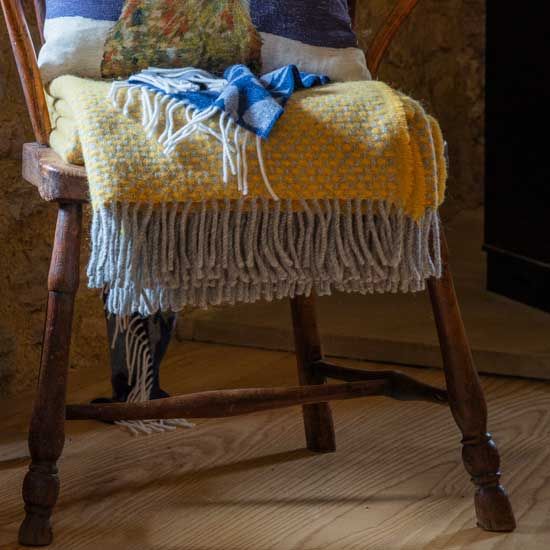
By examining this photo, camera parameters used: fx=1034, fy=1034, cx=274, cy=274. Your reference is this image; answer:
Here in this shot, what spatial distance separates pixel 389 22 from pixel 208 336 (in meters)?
1.05

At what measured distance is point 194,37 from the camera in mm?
1533

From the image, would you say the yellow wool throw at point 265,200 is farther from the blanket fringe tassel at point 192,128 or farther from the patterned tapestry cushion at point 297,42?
the patterned tapestry cushion at point 297,42

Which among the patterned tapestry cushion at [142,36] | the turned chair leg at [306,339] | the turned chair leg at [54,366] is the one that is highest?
the patterned tapestry cushion at [142,36]

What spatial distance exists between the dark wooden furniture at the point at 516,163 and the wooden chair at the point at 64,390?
3.70ft

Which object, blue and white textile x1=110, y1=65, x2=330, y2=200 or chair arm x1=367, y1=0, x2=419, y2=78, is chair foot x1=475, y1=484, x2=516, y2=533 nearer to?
blue and white textile x1=110, y1=65, x2=330, y2=200

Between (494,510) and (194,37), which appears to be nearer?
(494,510)

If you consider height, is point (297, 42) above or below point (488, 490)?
above

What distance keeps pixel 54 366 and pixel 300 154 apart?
0.42 m

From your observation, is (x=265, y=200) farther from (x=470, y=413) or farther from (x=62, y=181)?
(x=470, y=413)

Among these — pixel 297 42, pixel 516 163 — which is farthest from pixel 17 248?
pixel 516 163

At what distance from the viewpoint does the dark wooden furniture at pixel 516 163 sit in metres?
2.53

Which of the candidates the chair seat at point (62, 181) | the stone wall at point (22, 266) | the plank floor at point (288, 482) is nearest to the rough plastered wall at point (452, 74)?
the stone wall at point (22, 266)

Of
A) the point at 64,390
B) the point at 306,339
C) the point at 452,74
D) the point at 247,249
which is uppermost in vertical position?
the point at 247,249

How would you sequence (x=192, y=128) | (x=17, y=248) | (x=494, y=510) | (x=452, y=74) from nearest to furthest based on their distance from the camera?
(x=192, y=128) → (x=494, y=510) → (x=17, y=248) → (x=452, y=74)
